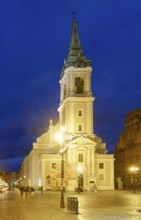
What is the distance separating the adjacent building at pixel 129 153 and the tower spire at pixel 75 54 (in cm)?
1446

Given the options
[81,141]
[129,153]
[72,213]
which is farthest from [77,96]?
[72,213]

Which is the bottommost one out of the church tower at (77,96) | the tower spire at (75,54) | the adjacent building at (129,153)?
the adjacent building at (129,153)

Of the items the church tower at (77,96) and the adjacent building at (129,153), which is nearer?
the adjacent building at (129,153)

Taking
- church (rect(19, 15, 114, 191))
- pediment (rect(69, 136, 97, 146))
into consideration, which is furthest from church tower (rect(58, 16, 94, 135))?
pediment (rect(69, 136, 97, 146))

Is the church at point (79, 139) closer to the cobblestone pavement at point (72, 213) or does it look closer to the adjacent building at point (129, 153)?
the adjacent building at point (129, 153)

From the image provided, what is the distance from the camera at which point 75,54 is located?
96.6 m

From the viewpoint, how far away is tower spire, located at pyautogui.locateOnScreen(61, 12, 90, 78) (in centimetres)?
9431

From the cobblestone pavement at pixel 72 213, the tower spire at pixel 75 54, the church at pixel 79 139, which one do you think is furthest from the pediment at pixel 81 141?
the cobblestone pavement at pixel 72 213

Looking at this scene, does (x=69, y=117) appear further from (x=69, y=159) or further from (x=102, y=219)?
(x=102, y=219)

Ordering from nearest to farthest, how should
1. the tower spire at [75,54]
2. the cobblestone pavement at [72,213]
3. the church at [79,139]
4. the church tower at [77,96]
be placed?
the cobblestone pavement at [72,213] → the church at [79,139] → the church tower at [77,96] → the tower spire at [75,54]

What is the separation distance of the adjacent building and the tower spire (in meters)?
14.5

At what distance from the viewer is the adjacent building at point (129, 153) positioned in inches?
3388

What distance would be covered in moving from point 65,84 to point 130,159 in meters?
20.6

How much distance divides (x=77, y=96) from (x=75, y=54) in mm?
10644
